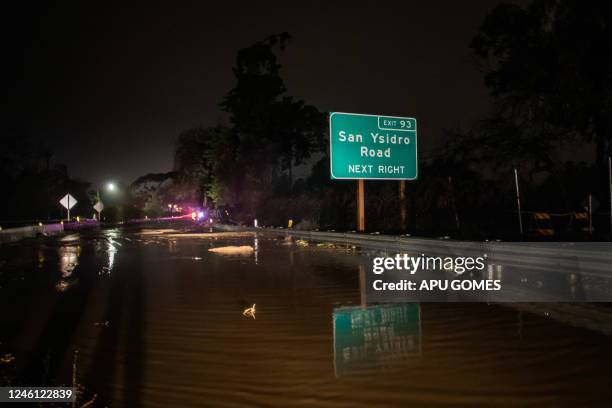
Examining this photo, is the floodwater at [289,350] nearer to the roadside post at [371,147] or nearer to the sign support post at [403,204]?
the roadside post at [371,147]

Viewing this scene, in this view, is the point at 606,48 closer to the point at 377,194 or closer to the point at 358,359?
the point at 377,194

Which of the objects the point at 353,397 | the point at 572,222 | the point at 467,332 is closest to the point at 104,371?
the point at 353,397

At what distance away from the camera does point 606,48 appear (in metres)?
23.0

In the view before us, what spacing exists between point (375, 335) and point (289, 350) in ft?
4.07

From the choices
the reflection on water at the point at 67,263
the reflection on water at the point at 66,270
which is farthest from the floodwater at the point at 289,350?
the reflection on water at the point at 67,263

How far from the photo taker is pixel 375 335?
7.18m

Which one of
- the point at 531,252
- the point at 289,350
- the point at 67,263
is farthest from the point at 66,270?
the point at 531,252

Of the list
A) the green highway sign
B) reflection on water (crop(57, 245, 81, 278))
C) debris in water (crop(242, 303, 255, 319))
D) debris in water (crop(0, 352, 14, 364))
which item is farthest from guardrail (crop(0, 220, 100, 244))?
debris in water (crop(0, 352, 14, 364))

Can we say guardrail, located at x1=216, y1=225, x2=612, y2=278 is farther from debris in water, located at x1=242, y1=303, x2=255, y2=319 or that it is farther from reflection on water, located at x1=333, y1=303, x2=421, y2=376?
debris in water, located at x1=242, y1=303, x2=255, y2=319

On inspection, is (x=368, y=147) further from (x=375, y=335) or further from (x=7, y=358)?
(x=7, y=358)

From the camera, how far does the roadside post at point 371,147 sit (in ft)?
82.2

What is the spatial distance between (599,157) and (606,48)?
5.64 meters

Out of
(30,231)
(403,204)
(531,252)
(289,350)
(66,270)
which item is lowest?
(289,350)

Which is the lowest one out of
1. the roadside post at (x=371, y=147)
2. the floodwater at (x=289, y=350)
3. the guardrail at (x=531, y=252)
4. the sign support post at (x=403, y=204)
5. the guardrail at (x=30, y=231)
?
the floodwater at (x=289, y=350)
